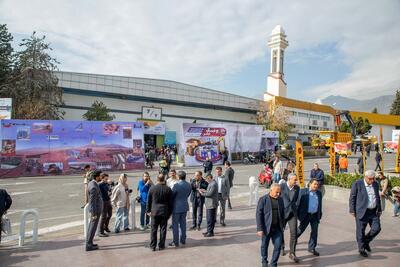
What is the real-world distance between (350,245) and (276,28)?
63605mm

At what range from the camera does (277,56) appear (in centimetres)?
6322

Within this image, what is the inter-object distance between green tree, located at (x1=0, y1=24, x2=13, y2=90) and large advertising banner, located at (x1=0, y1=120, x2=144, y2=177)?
1349 cm

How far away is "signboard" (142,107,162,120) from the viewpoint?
137ft

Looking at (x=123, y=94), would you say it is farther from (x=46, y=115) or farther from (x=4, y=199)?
(x=4, y=199)

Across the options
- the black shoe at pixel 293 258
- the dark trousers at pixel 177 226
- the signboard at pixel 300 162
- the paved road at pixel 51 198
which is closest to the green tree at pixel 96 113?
the paved road at pixel 51 198

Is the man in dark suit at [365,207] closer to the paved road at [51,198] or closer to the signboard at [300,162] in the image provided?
the signboard at [300,162]

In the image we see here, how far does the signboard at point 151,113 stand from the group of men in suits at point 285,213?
120ft

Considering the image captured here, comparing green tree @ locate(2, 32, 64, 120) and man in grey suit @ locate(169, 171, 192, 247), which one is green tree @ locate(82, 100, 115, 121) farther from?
man in grey suit @ locate(169, 171, 192, 247)

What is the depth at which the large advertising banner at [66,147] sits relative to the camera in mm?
20594

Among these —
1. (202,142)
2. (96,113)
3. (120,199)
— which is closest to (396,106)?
(202,142)

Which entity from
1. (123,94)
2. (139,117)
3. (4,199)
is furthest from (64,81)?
(4,199)

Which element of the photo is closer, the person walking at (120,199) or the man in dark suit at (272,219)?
the man in dark suit at (272,219)

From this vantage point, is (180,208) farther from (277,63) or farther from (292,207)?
(277,63)

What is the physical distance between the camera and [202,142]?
94.8 feet
